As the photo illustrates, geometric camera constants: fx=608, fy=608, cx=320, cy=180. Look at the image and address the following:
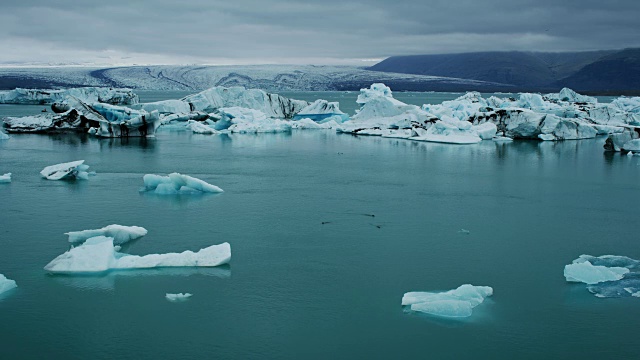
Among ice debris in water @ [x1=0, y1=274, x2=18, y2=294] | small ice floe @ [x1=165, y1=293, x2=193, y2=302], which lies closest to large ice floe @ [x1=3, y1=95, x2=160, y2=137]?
ice debris in water @ [x1=0, y1=274, x2=18, y2=294]

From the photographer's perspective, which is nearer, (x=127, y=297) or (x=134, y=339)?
(x=134, y=339)

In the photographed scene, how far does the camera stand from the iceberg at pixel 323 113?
2091 cm

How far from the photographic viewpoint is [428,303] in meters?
4.04

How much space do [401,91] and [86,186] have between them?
67.1 metres

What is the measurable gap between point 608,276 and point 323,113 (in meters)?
16.8

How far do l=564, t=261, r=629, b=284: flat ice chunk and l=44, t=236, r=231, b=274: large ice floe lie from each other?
268 cm

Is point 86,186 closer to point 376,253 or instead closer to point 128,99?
point 376,253

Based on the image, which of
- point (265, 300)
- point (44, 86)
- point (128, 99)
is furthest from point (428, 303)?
point (44, 86)

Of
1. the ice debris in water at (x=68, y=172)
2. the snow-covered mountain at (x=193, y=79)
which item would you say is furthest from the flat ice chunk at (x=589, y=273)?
the snow-covered mountain at (x=193, y=79)

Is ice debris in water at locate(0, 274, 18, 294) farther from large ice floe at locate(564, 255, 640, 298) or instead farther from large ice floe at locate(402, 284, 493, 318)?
large ice floe at locate(564, 255, 640, 298)

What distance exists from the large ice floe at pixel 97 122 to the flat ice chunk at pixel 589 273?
1226cm

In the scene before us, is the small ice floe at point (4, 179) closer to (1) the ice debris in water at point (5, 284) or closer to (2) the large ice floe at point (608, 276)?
(1) the ice debris in water at point (5, 284)

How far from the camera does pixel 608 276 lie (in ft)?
15.3

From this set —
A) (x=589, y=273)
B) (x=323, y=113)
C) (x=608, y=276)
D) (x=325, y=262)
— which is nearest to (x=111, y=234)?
(x=325, y=262)
